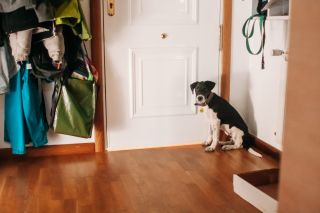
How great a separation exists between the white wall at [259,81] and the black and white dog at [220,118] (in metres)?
0.18

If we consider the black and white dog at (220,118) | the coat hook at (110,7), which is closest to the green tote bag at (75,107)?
the coat hook at (110,7)

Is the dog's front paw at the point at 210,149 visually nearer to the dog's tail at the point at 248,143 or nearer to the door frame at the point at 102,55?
the dog's tail at the point at 248,143

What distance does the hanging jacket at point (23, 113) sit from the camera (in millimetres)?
2879

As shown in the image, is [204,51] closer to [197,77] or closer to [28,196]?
[197,77]

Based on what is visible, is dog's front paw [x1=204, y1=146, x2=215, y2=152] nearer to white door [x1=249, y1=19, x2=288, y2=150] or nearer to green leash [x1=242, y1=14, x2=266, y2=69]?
white door [x1=249, y1=19, x2=288, y2=150]

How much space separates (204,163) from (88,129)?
88 centimetres

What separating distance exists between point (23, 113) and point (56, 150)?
0.43 m

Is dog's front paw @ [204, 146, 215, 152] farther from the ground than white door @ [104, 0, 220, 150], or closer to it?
closer to it

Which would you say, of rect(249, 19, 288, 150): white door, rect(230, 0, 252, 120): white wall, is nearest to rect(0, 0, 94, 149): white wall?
rect(230, 0, 252, 120): white wall

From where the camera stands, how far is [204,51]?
3.32 meters

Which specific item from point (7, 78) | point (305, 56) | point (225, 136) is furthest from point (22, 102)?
point (305, 56)

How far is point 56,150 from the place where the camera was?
125 inches

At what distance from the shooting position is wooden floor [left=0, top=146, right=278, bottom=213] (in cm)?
230

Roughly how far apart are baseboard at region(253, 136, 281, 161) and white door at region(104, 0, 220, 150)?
0.47m
